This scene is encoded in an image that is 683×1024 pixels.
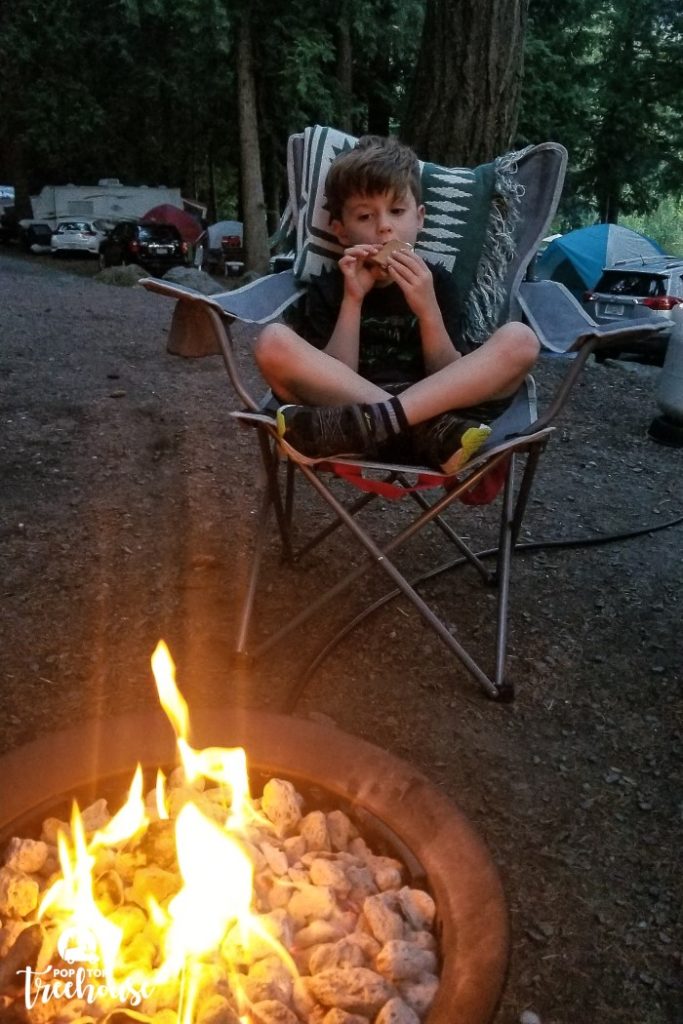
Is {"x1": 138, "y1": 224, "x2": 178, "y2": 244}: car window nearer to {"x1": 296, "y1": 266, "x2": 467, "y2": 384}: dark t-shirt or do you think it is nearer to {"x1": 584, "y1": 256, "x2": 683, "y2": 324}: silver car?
{"x1": 584, "y1": 256, "x2": 683, "y2": 324}: silver car

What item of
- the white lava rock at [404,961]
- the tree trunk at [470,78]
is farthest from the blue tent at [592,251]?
the white lava rock at [404,961]

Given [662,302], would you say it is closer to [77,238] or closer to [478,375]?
[478,375]

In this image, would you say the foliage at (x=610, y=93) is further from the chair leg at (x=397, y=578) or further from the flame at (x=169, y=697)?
the flame at (x=169, y=697)

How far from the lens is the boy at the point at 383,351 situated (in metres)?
2.14

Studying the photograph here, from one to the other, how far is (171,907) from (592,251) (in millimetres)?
12770

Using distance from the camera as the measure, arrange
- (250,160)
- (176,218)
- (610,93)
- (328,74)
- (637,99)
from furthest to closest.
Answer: (176,218)
(637,99)
(610,93)
(328,74)
(250,160)

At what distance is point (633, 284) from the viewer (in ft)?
31.1

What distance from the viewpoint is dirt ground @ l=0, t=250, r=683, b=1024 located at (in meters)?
1.62

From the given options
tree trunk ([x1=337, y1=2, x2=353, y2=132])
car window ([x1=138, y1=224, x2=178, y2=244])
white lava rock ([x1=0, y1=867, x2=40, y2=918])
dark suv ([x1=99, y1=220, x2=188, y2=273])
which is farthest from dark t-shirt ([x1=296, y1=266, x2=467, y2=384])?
car window ([x1=138, y1=224, x2=178, y2=244])

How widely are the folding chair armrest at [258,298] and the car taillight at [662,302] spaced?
7.14m

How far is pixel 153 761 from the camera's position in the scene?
148 cm

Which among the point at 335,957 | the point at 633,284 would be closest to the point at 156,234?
the point at 633,284

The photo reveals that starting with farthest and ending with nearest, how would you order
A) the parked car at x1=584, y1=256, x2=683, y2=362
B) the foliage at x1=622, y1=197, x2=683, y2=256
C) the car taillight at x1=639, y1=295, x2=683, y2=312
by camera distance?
the foliage at x1=622, y1=197, x2=683, y2=256 → the parked car at x1=584, y1=256, x2=683, y2=362 → the car taillight at x1=639, y1=295, x2=683, y2=312

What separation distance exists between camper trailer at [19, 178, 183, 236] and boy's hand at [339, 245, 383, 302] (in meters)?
20.8
